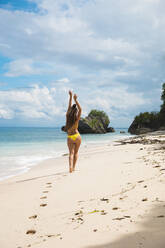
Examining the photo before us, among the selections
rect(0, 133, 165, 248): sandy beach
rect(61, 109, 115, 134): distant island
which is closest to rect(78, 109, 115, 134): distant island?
rect(61, 109, 115, 134): distant island

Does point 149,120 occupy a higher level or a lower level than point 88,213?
higher

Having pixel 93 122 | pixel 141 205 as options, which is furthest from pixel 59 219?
pixel 93 122

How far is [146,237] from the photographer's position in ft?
8.32

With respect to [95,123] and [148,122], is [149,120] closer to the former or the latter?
[148,122]

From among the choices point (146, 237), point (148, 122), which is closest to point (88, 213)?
point (146, 237)

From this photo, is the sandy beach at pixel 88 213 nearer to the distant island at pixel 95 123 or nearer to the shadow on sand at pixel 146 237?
the shadow on sand at pixel 146 237

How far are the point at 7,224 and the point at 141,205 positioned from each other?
2.28 meters

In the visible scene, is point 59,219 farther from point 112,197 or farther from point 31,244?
point 112,197

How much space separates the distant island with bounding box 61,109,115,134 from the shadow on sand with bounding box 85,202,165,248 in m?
72.4

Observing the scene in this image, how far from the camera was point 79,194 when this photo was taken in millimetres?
4742

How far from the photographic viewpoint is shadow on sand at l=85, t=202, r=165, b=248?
2.39m

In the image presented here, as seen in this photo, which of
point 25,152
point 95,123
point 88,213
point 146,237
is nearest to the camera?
point 146,237

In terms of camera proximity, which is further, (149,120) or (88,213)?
(149,120)

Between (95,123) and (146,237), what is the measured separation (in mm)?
77841
